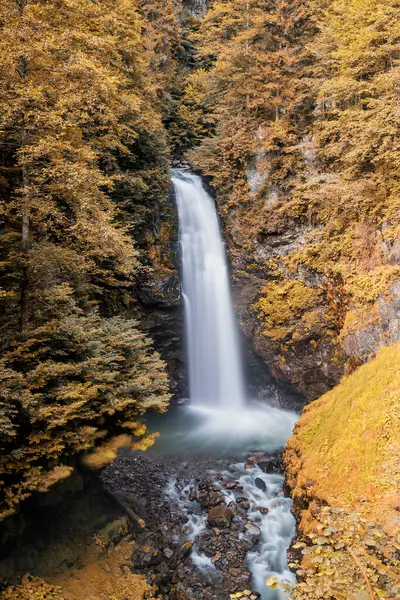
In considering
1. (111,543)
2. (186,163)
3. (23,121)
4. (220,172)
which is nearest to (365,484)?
Result: (111,543)

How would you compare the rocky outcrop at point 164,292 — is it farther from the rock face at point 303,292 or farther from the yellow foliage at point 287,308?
the yellow foliage at point 287,308

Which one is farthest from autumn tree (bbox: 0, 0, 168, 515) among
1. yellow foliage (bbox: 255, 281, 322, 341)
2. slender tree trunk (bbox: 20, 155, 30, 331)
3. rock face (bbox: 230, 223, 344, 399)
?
rock face (bbox: 230, 223, 344, 399)

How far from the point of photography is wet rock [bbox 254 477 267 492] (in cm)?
973

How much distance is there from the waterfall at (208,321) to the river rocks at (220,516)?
25.1ft

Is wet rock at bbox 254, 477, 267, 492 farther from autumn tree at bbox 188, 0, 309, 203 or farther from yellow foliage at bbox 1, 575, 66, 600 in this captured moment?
autumn tree at bbox 188, 0, 309, 203

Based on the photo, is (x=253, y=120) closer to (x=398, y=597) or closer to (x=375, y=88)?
(x=375, y=88)

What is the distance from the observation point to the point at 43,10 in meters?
6.90

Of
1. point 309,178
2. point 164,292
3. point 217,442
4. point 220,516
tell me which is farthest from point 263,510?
point 309,178

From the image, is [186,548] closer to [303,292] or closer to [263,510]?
[263,510]

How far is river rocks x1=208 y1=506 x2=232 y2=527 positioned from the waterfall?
25.1 feet

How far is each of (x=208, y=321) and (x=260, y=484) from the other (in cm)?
804

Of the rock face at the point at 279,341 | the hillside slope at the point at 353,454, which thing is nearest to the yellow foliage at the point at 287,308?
the rock face at the point at 279,341

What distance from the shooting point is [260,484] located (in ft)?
32.2

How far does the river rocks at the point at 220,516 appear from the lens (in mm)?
8250
